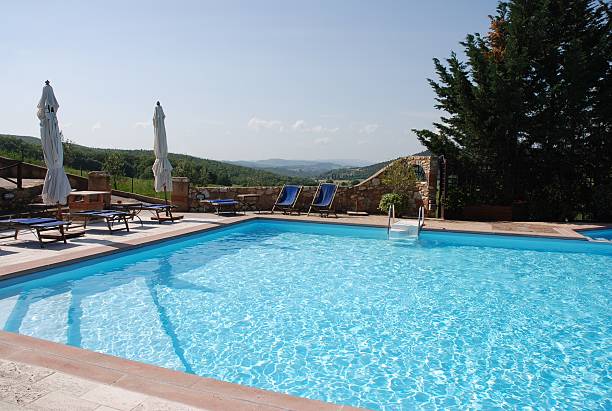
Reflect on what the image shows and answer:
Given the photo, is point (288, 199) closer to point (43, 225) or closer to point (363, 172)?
point (43, 225)

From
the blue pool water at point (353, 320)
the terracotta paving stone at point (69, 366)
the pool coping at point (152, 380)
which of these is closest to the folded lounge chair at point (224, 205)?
the blue pool water at point (353, 320)

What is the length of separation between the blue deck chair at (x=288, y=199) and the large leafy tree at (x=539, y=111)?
483cm

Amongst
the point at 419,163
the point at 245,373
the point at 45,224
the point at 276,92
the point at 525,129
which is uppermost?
the point at 276,92

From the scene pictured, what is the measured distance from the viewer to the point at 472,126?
1238 cm

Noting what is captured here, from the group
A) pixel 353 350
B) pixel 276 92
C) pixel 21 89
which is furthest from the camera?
pixel 276 92

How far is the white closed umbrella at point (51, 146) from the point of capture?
26.4 feet

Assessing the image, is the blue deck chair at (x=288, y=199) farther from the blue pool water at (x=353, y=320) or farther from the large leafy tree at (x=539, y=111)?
the large leafy tree at (x=539, y=111)

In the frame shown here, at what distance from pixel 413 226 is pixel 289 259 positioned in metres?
3.58

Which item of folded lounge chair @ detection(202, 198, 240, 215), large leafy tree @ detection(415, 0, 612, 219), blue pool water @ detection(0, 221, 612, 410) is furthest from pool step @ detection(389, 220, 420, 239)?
folded lounge chair @ detection(202, 198, 240, 215)

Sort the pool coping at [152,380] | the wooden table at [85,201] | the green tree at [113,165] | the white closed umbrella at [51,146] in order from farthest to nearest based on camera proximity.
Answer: the green tree at [113,165] → the wooden table at [85,201] → the white closed umbrella at [51,146] → the pool coping at [152,380]

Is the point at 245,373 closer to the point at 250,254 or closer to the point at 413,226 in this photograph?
the point at 250,254

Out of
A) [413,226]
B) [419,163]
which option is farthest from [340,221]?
[419,163]

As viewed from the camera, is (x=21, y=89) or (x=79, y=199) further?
(x=21, y=89)

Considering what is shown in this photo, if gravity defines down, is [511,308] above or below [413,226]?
below
